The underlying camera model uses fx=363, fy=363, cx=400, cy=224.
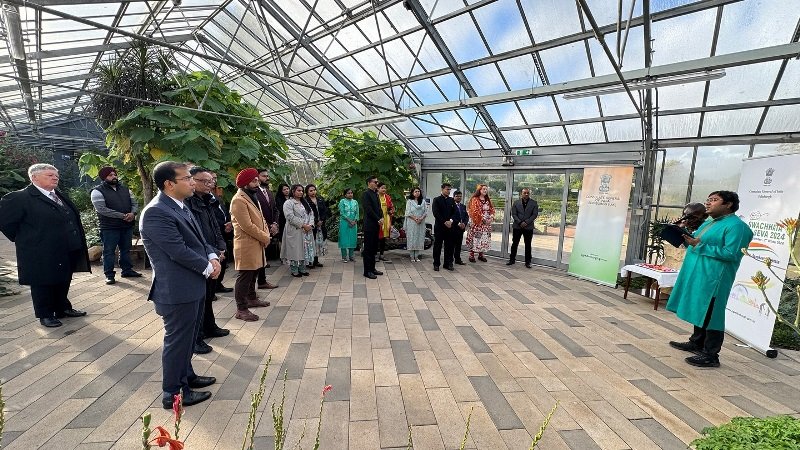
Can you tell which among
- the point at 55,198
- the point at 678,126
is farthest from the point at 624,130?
the point at 55,198

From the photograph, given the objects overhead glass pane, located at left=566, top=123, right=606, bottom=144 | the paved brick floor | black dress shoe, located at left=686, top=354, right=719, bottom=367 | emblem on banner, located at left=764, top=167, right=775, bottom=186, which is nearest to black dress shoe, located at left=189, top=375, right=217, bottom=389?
the paved brick floor

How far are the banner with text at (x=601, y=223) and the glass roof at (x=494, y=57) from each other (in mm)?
799

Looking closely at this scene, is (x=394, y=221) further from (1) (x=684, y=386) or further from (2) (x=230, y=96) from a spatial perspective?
(1) (x=684, y=386)

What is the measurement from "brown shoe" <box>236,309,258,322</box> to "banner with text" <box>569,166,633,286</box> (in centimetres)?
553

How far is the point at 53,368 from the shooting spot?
2883 millimetres

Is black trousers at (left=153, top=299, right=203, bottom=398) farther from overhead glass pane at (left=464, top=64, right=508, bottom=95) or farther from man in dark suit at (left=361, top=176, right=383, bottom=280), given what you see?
overhead glass pane at (left=464, top=64, right=508, bottom=95)

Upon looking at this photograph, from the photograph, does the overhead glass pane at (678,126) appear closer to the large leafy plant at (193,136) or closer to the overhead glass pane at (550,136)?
the overhead glass pane at (550,136)

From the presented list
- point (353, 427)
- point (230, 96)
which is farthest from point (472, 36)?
point (353, 427)

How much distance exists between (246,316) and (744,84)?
277 inches

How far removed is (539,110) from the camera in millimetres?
6902

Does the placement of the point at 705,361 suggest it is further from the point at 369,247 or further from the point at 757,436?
the point at 369,247

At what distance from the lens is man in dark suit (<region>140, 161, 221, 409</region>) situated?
221 centimetres

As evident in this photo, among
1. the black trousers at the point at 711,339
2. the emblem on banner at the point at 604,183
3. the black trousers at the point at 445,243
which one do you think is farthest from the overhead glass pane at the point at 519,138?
the black trousers at the point at 711,339

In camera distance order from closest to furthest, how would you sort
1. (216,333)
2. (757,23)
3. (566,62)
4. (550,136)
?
(216,333) < (757,23) < (566,62) < (550,136)
